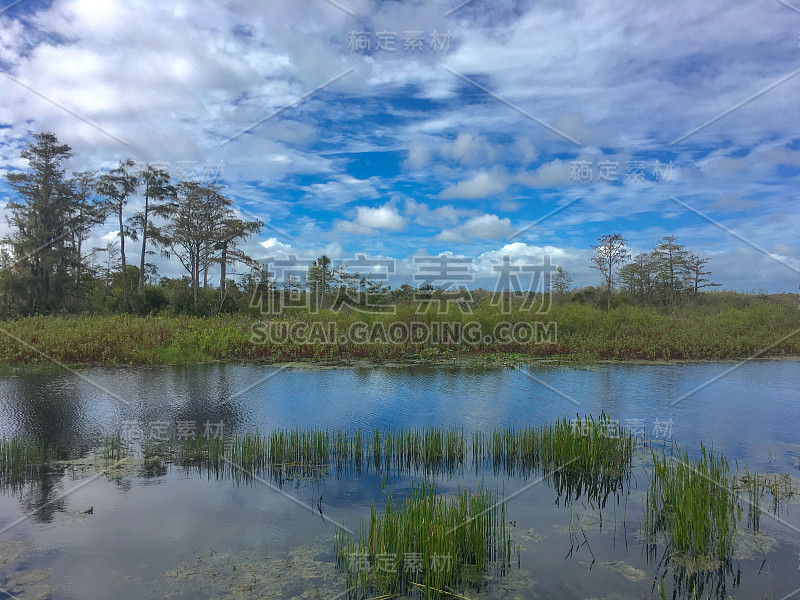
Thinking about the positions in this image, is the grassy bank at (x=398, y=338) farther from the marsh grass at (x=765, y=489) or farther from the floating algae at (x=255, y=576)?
the floating algae at (x=255, y=576)

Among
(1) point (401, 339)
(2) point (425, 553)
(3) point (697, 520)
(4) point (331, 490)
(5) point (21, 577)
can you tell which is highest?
(1) point (401, 339)

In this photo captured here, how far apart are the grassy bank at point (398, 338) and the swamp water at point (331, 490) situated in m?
4.38

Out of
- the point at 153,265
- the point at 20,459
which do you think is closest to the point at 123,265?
the point at 153,265

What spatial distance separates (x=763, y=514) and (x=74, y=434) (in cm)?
1023

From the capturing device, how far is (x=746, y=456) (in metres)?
8.05

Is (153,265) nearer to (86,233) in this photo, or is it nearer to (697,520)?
(86,233)

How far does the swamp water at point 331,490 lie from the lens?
4855 millimetres

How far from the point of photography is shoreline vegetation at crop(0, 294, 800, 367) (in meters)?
17.3

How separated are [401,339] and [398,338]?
122 millimetres

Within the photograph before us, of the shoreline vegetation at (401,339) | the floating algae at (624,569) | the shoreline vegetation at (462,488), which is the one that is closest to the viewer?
the shoreline vegetation at (462,488)

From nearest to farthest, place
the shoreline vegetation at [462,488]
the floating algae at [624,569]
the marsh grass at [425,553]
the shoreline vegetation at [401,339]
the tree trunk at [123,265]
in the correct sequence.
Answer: the marsh grass at [425,553] → the shoreline vegetation at [462,488] → the floating algae at [624,569] → the shoreline vegetation at [401,339] → the tree trunk at [123,265]

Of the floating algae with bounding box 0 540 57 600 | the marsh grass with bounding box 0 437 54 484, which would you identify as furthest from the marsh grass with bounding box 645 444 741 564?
the marsh grass with bounding box 0 437 54 484

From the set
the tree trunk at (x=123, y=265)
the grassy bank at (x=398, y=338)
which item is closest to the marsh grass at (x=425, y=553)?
the grassy bank at (x=398, y=338)

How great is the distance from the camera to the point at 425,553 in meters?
4.65
